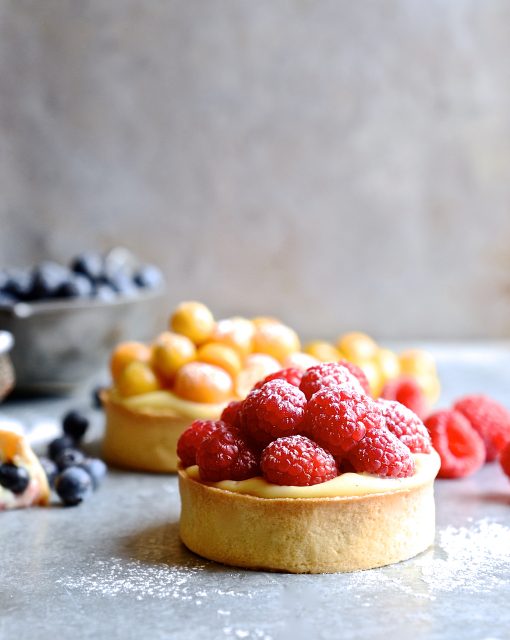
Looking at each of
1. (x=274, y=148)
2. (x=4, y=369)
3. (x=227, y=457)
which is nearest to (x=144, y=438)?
(x=4, y=369)

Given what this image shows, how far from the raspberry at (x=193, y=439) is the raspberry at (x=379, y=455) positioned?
30 cm

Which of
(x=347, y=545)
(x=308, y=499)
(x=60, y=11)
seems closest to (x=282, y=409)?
(x=308, y=499)

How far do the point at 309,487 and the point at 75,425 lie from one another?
125cm

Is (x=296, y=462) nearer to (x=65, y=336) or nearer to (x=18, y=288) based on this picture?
(x=65, y=336)

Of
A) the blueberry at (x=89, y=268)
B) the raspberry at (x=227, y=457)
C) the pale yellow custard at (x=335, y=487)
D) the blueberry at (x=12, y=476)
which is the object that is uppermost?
the blueberry at (x=89, y=268)

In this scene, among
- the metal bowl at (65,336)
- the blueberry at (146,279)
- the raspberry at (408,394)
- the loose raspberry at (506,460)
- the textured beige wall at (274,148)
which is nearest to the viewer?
the loose raspberry at (506,460)

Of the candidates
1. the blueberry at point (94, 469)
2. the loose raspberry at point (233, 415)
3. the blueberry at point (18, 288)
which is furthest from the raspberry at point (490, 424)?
the blueberry at point (18, 288)

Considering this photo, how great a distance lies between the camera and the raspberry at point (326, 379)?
2.01 metres

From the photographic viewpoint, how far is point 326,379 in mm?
2014

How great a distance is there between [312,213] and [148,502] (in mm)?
2309

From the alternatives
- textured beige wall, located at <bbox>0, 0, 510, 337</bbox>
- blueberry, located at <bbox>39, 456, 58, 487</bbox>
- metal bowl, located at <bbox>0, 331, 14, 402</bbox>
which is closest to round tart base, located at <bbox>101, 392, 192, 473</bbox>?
blueberry, located at <bbox>39, 456, 58, 487</bbox>

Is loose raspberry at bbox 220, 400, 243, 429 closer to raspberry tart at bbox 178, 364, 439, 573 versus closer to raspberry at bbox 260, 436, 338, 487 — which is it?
raspberry tart at bbox 178, 364, 439, 573

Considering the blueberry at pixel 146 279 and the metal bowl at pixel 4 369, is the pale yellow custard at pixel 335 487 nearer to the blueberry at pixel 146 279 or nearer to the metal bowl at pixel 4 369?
the metal bowl at pixel 4 369

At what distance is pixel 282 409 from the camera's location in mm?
1893
